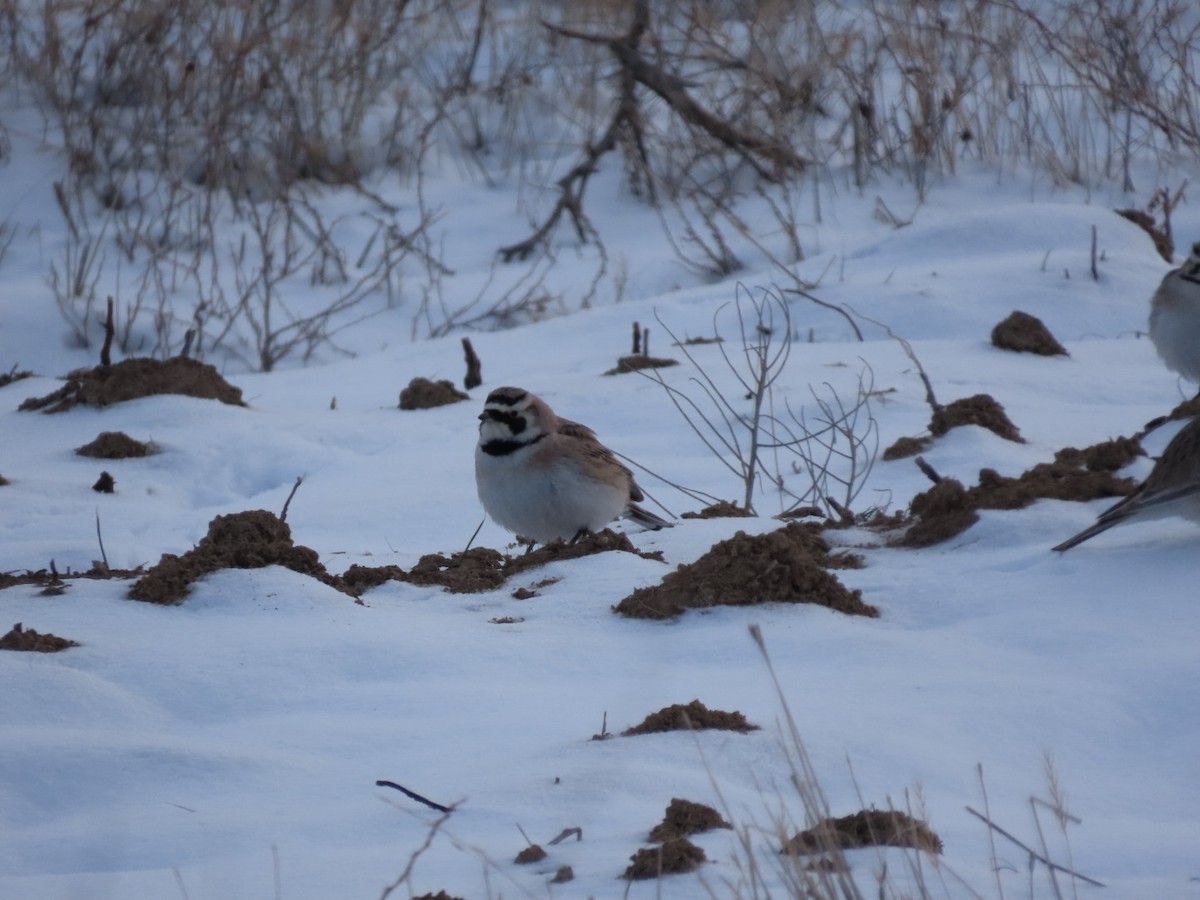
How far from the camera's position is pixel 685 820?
3027 millimetres

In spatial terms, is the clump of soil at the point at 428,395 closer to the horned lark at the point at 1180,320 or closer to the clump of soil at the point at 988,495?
the clump of soil at the point at 988,495

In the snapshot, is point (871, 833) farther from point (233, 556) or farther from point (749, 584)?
point (233, 556)

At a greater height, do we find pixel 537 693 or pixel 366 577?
pixel 366 577

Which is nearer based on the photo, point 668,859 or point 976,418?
point 668,859

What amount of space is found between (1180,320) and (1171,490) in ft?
9.19

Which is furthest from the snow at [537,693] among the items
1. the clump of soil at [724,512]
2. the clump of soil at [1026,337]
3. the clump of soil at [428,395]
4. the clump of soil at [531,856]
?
the clump of soil at [1026,337]

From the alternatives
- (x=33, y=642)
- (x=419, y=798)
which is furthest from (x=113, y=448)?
(x=419, y=798)

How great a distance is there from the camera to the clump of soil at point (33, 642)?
411 cm

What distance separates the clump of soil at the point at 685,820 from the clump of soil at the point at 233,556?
2136 millimetres

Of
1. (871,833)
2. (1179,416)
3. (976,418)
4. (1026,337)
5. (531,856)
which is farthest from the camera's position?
(1026,337)

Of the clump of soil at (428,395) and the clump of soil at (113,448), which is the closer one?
the clump of soil at (113,448)

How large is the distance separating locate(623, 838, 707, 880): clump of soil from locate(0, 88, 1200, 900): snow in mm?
32

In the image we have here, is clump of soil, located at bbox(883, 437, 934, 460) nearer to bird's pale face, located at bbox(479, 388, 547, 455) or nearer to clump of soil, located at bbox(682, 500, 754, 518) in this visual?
clump of soil, located at bbox(682, 500, 754, 518)

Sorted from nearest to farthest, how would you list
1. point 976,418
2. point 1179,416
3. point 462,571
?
1. point 462,571
2. point 1179,416
3. point 976,418
